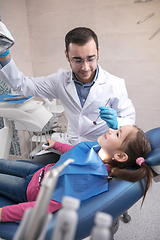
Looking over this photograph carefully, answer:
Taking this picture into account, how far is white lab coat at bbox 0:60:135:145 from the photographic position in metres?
1.49

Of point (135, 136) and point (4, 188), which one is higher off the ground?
point (135, 136)

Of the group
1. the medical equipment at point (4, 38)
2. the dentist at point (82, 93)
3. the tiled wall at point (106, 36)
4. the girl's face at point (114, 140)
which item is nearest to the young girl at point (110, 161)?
the girl's face at point (114, 140)

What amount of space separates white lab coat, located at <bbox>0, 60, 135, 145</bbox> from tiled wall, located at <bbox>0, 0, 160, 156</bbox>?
44.1 inches

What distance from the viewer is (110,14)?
7.73 ft

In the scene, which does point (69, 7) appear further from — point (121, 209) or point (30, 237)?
point (30, 237)

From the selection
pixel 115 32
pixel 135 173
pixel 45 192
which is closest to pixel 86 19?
pixel 115 32

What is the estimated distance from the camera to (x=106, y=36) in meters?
2.46

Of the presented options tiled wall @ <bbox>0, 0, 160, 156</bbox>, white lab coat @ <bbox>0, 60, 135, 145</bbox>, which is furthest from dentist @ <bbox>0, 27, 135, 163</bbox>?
tiled wall @ <bbox>0, 0, 160, 156</bbox>

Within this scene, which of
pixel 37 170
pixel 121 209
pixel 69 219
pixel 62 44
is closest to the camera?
pixel 69 219

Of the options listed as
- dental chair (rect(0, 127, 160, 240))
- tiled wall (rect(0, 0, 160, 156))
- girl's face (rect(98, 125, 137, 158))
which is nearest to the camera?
dental chair (rect(0, 127, 160, 240))

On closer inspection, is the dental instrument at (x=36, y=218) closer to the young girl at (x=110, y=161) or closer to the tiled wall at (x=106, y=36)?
the young girl at (x=110, y=161)

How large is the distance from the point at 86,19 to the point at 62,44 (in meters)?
0.49

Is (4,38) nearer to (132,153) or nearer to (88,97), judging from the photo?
(88,97)

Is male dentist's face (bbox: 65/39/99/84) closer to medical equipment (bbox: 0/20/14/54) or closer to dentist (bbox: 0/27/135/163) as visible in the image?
dentist (bbox: 0/27/135/163)
